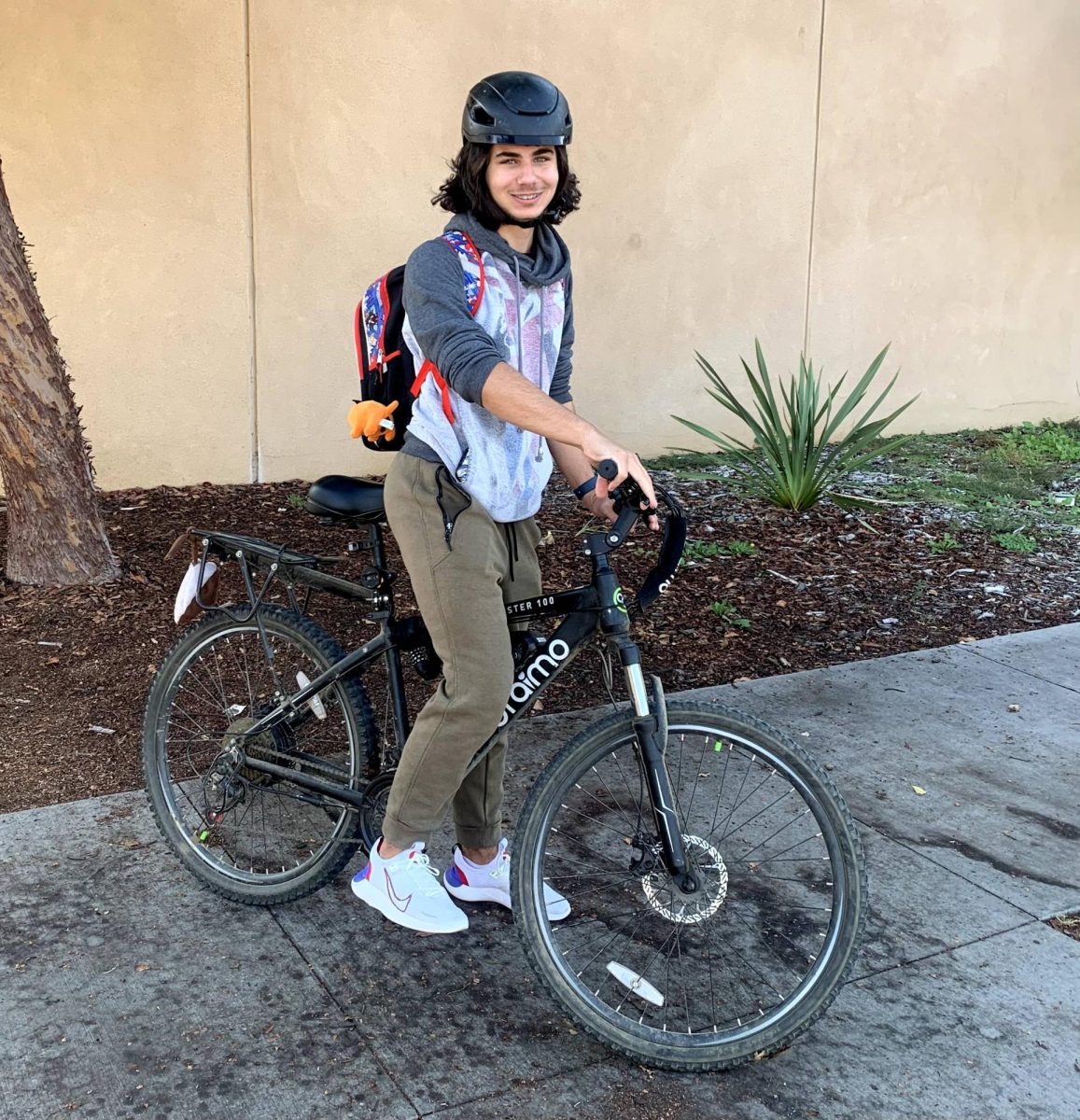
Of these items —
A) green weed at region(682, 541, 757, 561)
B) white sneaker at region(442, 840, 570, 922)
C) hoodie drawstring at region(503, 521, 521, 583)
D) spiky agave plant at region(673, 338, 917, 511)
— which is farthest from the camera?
spiky agave plant at region(673, 338, 917, 511)

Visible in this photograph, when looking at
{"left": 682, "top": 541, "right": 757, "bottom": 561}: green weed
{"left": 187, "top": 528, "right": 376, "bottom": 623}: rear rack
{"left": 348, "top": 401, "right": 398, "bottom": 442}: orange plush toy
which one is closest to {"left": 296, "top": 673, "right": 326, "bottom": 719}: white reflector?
{"left": 187, "top": 528, "right": 376, "bottom": 623}: rear rack

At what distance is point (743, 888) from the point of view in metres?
3.40

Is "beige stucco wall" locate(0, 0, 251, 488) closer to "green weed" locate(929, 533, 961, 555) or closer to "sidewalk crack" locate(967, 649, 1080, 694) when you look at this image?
"green weed" locate(929, 533, 961, 555)

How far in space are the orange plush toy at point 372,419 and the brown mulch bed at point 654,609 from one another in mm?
1768

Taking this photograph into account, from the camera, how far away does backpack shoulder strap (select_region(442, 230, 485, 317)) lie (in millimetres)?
2721

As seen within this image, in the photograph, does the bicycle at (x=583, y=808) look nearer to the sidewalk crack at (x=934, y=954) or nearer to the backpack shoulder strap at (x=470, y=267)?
the sidewalk crack at (x=934, y=954)

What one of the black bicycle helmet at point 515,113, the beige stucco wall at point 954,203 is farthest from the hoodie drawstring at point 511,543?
the beige stucco wall at point 954,203

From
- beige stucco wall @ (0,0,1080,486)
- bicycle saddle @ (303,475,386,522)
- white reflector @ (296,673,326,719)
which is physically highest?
beige stucco wall @ (0,0,1080,486)

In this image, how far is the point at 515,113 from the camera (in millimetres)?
2656

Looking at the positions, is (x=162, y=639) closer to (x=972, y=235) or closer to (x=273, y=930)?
(x=273, y=930)

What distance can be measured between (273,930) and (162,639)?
83.7 inches

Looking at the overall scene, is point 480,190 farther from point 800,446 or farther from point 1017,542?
point 1017,542

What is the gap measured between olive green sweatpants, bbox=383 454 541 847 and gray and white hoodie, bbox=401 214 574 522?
0.06 metres

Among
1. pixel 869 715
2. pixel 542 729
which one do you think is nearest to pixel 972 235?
pixel 869 715
